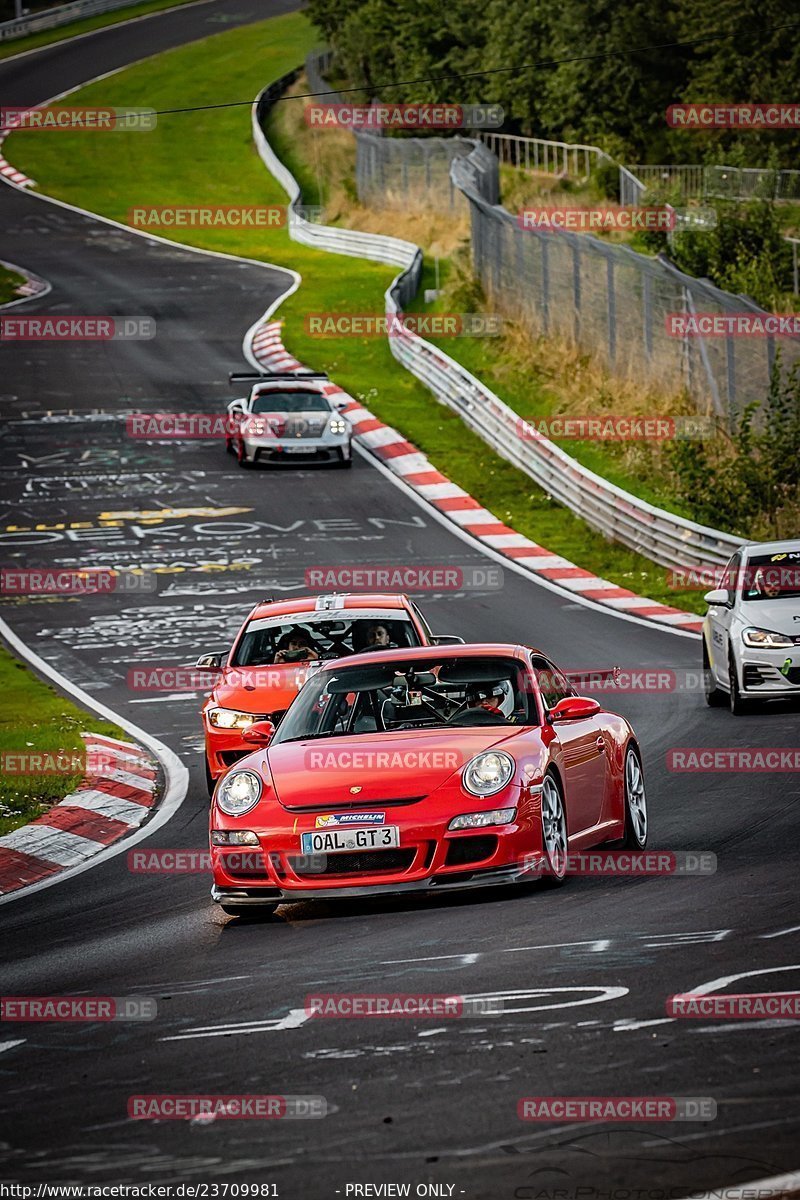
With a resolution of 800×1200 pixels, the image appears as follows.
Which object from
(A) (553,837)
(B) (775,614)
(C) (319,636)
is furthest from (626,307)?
(A) (553,837)

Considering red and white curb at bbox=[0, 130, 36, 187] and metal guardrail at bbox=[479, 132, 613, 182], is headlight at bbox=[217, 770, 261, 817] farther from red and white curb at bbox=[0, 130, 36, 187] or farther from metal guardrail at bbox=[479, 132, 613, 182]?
red and white curb at bbox=[0, 130, 36, 187]

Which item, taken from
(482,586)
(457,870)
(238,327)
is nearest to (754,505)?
(482,586)

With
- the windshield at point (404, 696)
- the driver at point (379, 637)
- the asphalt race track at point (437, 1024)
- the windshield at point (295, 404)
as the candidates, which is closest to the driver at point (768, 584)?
the asphalt race track at point (437, 1024)

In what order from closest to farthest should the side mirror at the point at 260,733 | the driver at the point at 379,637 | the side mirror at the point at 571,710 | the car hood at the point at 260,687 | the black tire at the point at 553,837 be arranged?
the black tire at the point at 553,837 < the side mirror at the point at 571,710 < the side mirror at the point at 260,733 < the car hood at the point at 260,687 < the driver at the point at 379,637

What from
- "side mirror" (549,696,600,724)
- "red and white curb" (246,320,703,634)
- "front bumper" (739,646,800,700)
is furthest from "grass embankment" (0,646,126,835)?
"red and white curb" (246,320,703,634)

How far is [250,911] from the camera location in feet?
33.9

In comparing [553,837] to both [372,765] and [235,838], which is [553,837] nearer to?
[372,765]

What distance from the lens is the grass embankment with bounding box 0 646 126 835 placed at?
48.5ft

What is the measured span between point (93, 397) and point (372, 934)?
32863 mm

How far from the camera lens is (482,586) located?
86.0 feet

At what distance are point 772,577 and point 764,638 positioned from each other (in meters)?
1.01

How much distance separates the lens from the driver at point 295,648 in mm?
15523

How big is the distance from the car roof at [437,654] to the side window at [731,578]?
23.0 feet

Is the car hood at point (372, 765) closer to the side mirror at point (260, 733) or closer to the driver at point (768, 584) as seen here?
the side mirror at point (260, 733)
